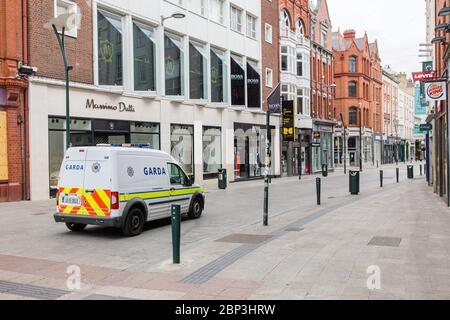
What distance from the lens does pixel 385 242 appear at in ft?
29.5

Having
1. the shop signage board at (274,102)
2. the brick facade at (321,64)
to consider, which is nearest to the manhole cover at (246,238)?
the shop signage board at (274,102)

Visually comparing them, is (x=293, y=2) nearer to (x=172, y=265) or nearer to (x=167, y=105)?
(x=167, y=105)

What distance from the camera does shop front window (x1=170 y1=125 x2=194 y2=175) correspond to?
25.8 metres

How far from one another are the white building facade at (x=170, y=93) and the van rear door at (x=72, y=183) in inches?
309

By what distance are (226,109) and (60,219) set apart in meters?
21.4

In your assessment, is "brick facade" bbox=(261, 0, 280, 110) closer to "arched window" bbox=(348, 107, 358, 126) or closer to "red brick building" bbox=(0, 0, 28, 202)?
"red brick building" bbox=(0, 0, 28, 202)

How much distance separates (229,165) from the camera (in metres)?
31.2

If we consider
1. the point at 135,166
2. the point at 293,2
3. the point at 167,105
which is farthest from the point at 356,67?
the point at 135,166

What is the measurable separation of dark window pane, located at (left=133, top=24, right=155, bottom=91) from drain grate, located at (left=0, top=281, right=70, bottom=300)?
17.5 m

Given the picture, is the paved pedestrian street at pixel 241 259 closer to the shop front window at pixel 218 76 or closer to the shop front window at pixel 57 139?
the shop front window at pixel 57 139

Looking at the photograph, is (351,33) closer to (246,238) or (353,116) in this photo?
(353,116)

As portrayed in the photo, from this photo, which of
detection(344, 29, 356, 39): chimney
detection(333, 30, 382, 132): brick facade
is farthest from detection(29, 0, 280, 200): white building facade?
detection(344, 29, 356, 39): chimney

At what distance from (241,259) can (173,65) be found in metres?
19.8

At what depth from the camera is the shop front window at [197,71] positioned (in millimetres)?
27469
